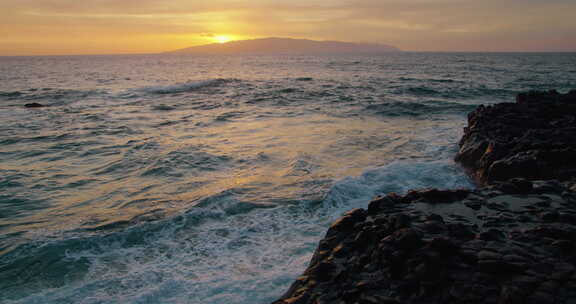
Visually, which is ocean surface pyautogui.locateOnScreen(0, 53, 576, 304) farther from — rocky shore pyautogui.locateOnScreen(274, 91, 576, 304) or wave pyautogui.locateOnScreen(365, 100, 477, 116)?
rocky shore pyautogui.locateOnScreen(274, 91, 576, 304)

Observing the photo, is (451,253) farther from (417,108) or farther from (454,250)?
(417,108)

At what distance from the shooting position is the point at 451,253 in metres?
3.47

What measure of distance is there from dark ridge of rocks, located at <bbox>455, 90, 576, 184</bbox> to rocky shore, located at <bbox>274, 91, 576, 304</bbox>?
5.53ft

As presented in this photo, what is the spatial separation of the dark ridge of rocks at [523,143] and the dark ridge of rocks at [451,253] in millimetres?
2107

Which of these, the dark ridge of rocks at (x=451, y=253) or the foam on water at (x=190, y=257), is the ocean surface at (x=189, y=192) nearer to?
the foam on water at (x=190, y=257)

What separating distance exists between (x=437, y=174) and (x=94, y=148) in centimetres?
1069

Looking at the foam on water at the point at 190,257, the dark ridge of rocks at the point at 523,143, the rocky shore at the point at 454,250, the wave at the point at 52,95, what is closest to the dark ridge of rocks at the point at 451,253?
the rocky shore at the point at 454,250

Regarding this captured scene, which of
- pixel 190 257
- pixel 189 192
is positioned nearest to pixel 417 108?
pixel 189 192

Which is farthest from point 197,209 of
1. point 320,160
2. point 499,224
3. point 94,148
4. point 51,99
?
point 51,99

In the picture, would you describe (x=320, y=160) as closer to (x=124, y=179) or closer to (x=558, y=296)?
(x=124, y=179)

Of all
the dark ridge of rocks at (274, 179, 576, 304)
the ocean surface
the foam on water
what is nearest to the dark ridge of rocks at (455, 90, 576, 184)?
the ocean surface

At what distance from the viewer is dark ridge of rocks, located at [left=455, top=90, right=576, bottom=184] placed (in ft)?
22.3

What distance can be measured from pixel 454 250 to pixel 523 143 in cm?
571

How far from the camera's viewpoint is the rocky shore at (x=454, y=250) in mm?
3078
